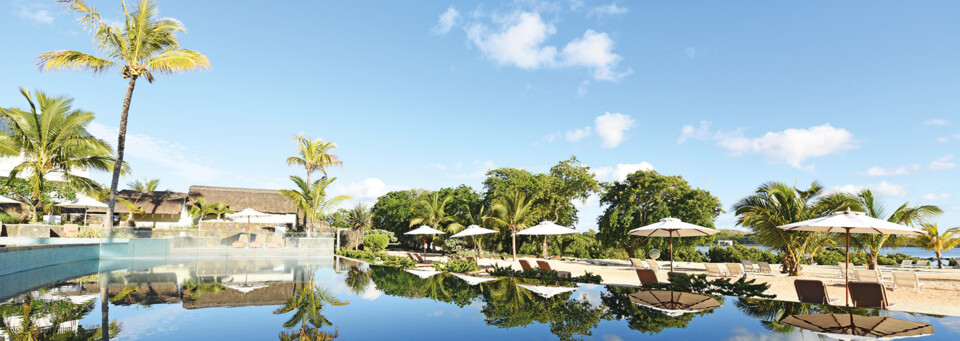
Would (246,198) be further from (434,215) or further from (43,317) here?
(43,317)

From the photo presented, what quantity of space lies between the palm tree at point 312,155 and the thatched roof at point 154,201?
33.1 feet

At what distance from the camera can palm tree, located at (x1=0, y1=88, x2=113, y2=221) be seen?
1759 centimetres

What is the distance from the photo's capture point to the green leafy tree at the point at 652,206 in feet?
73.0

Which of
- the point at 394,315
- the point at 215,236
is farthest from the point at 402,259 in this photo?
the point at 394,315

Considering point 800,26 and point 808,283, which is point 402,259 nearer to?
point 808,283

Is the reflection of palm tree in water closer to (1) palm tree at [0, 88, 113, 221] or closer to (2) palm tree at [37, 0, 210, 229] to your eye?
(2) palm tree at [37, 0, 210, 229]

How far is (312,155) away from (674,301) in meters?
21.3

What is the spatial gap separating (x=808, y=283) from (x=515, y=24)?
35.5 ft

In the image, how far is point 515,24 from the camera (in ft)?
49.9

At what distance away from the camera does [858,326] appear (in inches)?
240

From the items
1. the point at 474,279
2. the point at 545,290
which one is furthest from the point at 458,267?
the point at 545,290

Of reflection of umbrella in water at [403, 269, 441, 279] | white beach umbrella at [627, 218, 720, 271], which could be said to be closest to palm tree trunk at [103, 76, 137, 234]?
reflection of umbrella in water at [403, 269, 441, 279]

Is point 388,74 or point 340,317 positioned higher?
point 388,74

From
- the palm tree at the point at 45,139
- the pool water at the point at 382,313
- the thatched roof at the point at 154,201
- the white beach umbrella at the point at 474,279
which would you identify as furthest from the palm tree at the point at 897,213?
the thatched roof at the point at 154,201
